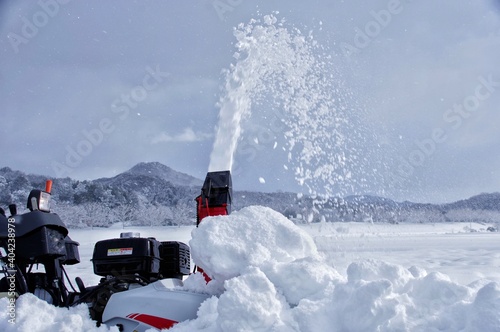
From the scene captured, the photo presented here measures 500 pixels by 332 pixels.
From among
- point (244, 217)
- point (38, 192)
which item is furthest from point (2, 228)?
point (244, 217)

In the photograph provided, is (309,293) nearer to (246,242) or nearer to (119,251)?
(246,242)

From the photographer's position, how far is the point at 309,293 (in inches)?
114

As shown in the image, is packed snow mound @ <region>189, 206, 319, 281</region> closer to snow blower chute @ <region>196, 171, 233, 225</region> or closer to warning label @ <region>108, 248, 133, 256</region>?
snow blower chute @ <region>196, 171, 233, 225</region>

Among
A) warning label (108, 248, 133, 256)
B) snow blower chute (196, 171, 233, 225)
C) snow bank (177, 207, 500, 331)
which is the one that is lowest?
snow bank (177, 207, 500, 331)

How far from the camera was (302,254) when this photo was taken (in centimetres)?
340

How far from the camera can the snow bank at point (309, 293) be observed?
98.1 inches

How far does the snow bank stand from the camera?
8.18 ft

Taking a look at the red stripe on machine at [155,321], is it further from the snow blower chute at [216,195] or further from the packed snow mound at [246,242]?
the snow blower chute at [216,195]

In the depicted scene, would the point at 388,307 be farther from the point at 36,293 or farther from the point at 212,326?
the point at 36,293

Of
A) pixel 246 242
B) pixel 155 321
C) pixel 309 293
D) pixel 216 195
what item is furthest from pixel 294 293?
pixel 216 195

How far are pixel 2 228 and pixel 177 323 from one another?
4.73ft

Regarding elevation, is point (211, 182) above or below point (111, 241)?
above

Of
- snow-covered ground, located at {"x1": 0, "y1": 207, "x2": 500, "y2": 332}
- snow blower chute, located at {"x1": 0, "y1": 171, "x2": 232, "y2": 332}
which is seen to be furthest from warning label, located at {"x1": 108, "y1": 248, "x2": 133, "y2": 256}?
snow-covered ground, located at {"x1": 0, "y1": 207, "x2": 500, "y2": 332}

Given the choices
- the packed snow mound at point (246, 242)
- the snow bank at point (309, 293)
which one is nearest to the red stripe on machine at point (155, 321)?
the snow bank at point (309, 293)
